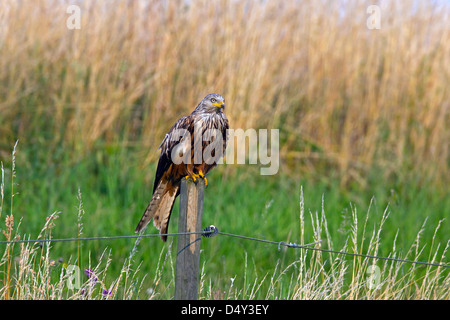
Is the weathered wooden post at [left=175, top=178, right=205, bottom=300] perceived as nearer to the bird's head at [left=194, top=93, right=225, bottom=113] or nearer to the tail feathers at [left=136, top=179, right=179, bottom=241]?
the tail feathers at [left=136, top=179, right=179, bottom=241]

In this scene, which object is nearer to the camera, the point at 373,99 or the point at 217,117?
the point at 217,117

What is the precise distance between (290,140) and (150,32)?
74.3 inches

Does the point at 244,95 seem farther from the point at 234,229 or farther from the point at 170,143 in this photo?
the point at 170,143

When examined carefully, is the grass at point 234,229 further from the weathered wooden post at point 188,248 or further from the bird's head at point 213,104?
the weathered wooden post at point 188,248

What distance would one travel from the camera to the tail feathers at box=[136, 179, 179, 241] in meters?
3.63

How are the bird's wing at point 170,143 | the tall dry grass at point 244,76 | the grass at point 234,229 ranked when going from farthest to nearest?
1. the tall dry grass at point 244,76
2. the grass at point 234,229
3. the bird's wing at point 170,143

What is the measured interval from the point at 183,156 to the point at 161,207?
339mm

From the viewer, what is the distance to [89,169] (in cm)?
601

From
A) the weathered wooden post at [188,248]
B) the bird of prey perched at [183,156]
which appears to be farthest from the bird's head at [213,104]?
the weathered wooden post at [188,248]

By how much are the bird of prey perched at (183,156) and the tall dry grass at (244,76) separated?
7.47 ft

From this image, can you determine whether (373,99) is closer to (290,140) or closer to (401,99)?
(401,99)

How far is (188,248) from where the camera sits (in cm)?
252

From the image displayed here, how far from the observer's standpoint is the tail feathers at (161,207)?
11.9ft
